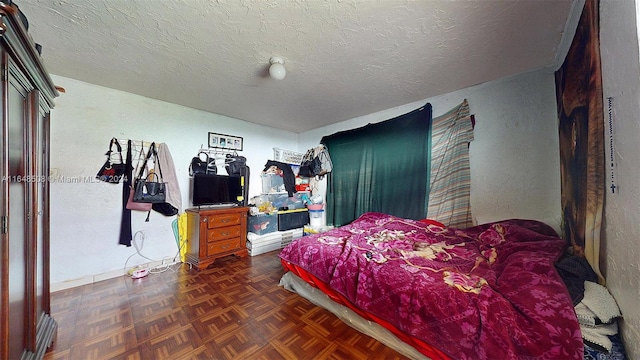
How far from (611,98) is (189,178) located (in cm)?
395

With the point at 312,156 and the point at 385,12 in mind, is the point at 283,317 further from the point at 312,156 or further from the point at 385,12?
the point at 312,156

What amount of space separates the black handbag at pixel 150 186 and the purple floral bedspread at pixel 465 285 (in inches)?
73.5

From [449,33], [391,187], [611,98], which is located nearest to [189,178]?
[391,187]

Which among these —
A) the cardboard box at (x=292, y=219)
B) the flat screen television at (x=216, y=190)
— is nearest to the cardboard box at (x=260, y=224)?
the cardboard box at (x=292, y=219)

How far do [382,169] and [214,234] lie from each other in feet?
8.49

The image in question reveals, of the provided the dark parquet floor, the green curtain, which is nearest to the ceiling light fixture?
the green curtain

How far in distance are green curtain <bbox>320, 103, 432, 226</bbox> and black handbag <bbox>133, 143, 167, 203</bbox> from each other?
2.54 metres

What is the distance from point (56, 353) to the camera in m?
1.35

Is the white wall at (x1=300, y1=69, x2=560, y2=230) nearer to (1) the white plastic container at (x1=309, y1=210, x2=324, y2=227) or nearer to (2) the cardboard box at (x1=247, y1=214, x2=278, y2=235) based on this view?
(1) the white plastic container at (x1=309, y1=210, x2=324, y2=227)

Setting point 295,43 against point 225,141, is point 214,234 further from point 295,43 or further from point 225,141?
point 295,43

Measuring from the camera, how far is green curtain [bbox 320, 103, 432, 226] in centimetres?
281

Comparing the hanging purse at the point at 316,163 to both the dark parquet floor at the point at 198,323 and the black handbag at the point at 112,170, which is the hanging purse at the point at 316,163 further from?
the black handbag at the point at 112,170

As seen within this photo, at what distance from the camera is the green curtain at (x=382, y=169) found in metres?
2.81

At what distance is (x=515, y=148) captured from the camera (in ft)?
7.23
